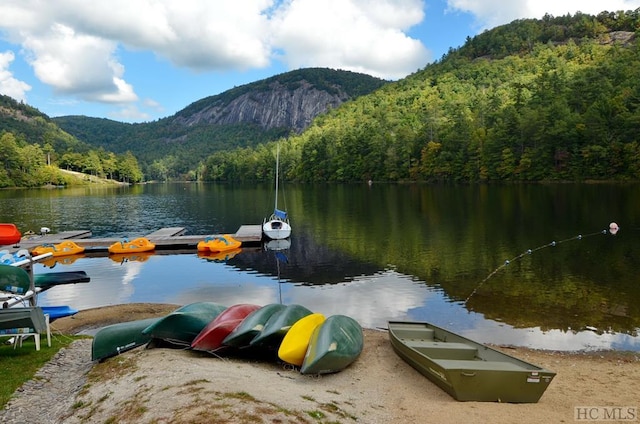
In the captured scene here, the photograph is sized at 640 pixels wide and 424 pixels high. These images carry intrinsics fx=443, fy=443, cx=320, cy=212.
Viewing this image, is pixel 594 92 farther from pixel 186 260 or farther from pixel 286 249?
pixel 186 260

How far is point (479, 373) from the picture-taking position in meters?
11.2

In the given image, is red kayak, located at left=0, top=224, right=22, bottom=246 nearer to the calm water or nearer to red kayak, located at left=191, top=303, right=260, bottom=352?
the calm water

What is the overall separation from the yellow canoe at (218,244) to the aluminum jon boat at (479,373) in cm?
2754

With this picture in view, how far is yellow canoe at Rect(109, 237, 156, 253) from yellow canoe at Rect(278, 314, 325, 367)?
2899 centimetres

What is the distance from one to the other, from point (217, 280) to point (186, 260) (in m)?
8.40

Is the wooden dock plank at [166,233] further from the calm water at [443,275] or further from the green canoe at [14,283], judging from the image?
the green canoe at [14,283]

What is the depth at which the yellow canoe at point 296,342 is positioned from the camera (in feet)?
41.0

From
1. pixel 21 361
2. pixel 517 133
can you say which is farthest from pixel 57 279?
pixel 517 133

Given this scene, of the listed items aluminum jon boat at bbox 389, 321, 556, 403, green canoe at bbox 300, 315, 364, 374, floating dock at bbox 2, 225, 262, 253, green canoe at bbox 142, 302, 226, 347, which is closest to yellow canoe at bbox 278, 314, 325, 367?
green canoe at bbox 300, 315, 364, 374

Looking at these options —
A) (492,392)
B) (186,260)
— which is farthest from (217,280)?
(492,392)

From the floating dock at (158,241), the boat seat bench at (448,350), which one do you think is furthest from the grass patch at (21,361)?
the floating dock at (158,241)

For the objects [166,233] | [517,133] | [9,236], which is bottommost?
[166,233]

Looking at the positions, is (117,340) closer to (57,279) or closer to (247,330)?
(247,330)

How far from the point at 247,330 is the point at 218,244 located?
1049 inches
